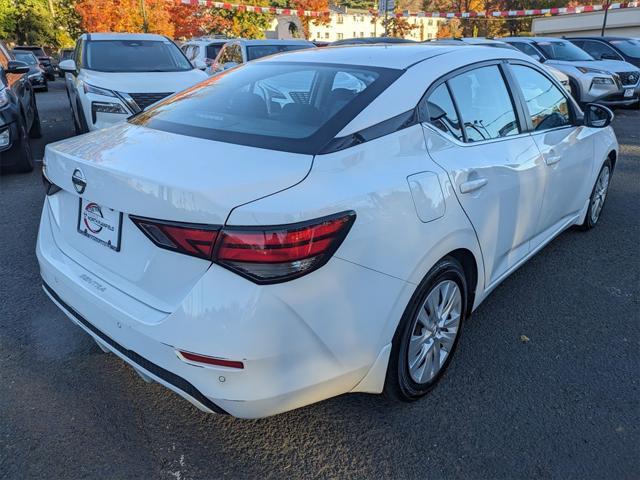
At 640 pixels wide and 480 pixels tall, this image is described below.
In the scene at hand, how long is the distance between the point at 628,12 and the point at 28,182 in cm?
4018

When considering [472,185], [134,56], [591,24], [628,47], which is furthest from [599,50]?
[591,24]

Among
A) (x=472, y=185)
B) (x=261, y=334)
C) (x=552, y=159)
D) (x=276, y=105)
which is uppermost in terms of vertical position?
(x=276, y=105)

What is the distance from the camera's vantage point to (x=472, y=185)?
2.47m

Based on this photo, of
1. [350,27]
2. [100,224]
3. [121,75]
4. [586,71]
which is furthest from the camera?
[350,27]

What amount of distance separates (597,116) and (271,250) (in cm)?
348

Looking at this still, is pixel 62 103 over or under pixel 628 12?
under

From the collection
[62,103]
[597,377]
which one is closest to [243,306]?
[597,377]

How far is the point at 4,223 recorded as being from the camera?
16.1ft

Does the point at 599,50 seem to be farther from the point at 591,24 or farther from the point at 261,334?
the point at 591,24

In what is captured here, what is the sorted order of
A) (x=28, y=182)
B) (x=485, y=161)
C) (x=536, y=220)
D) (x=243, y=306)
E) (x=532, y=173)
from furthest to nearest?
(x=28, y=182)
(x=536, y=220)
(x=532, y=173)
(x=485, y=161)
(x=243, y=306)

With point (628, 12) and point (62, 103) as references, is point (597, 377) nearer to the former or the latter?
point (62, 103)

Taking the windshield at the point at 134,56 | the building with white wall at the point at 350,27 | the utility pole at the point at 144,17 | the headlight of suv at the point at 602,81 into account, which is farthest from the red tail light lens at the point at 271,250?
the building with white wall at the point at 350,27

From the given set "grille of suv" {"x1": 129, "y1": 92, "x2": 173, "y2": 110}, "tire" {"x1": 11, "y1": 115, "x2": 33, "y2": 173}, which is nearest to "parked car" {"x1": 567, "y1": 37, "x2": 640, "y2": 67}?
"grille of suv" {"x1": 129, "y1": 92, "x2": 173, "y2": 110}

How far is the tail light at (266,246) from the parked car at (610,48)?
15045 millimetres
